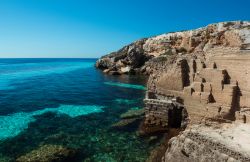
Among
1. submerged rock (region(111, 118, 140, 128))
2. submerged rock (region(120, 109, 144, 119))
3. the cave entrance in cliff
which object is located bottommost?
submerged rock (region(111, 118, 140, 128))

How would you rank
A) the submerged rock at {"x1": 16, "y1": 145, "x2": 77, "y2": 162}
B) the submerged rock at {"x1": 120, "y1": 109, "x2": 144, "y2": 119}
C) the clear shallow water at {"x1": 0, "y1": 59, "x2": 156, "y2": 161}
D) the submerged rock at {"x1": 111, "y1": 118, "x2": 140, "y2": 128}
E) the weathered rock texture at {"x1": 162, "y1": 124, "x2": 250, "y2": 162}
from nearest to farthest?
the weathered rock texture at {"x1": 162, "y1": 124, "x2": 250, "y2": 162} → the submerged rock at {"x1": 16, "y1": 145, "x2": 77, "y2": 162} → the clear shallow water at {"x1": 0, "y1": 59, "x2": 156, "y2": 161} → the submerged rock at {"x1": 111, "y1": 118, "x2": 140, "y2": 128} → the submerged rock at {"x1": 120, "y1": 109, "x2": 144, "y2": 119}

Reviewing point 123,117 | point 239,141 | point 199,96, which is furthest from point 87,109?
point 239,141

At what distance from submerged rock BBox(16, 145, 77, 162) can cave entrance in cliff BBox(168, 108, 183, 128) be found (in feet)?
27.3

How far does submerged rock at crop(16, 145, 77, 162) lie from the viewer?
53.4 feet

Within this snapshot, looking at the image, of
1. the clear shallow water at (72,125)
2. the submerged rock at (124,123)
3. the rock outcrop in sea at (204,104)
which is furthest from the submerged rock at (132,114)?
the rock outcrop in sea at (204,104)

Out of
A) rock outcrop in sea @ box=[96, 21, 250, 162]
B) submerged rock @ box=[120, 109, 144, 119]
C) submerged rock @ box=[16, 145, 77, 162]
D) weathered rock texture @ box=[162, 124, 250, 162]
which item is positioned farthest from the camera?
submerged rock @ box=[120, 109, 144, 119]

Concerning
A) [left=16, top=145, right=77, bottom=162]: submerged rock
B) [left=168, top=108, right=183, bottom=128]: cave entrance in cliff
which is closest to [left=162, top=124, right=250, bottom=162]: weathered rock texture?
[left=168, top=108, right=183, bottom=128]: cave entrance in cliff

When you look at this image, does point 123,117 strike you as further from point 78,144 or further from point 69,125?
point 78,144

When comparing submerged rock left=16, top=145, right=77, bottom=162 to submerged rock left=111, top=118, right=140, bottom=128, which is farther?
submerged rock left=111, top=118, right=140, bottom=128

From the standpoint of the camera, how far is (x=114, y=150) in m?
17.7

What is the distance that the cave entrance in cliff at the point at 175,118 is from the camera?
2085 centimetres

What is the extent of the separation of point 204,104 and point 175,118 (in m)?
3.91

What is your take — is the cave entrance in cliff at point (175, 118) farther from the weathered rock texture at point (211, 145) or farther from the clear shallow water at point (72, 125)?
the weathered rock texture at point (211, 145)

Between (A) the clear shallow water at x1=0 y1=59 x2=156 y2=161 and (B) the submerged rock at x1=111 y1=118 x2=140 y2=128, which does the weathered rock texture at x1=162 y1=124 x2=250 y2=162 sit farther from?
(B) the submerged rock at x1=111 y1=118 x2=140 y2=128
